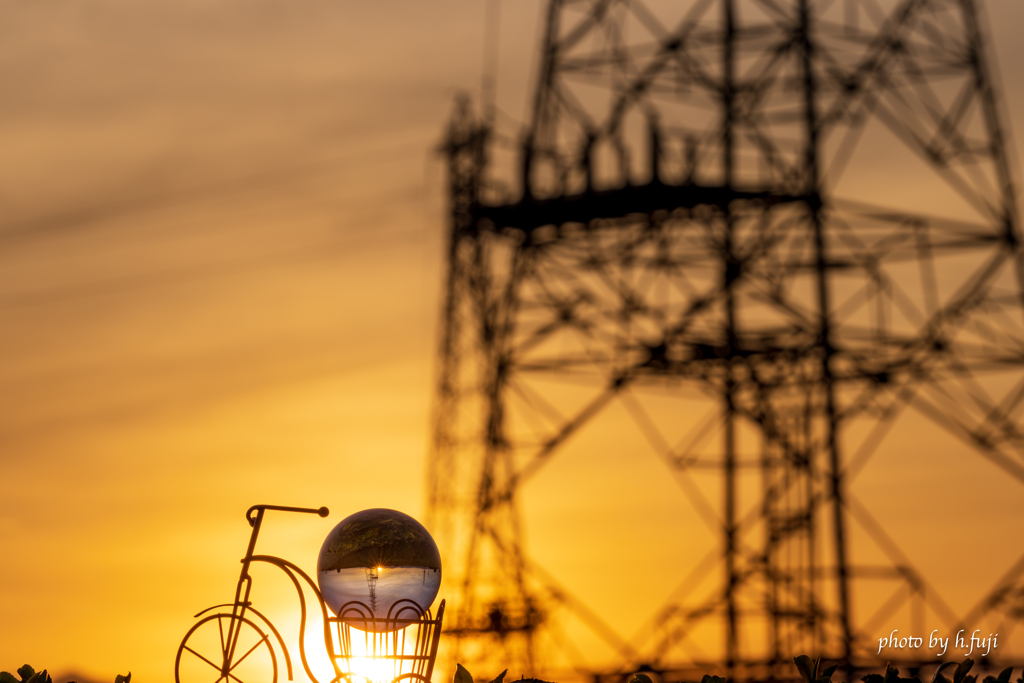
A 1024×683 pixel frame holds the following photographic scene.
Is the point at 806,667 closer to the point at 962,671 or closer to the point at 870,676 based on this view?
the point at 870,676

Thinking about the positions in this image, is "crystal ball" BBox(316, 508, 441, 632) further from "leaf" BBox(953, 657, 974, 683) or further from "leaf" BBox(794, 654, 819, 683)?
"leaf" BBox(953, 657, 974, 683)

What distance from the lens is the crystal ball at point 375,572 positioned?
22.6ft

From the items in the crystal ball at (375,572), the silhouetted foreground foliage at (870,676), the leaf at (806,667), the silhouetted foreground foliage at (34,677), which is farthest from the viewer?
the silhouetted foreground foliage at (34,677)

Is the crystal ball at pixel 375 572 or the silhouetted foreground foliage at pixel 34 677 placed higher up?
the crystal ball at pixel 375 572

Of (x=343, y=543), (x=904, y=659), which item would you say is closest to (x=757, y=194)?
(x=904, y=659)

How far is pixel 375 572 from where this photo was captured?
6.90 m

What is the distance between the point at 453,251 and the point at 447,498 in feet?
26.3

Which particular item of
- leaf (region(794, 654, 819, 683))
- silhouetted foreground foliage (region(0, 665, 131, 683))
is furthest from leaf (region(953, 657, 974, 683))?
silhouetted foreground foliage (region(0, 665, 131, 683))

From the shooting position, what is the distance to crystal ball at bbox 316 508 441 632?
6.89 meters

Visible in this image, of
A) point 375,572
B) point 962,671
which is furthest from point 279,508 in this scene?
point 962,671

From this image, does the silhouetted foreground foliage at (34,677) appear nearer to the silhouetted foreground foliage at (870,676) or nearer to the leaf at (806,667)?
the silhouetted foreground foliage at (870,676)

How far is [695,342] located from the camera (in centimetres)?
2695

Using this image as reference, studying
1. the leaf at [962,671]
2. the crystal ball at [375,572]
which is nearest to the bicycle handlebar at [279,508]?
the crystal ball at [375,572]

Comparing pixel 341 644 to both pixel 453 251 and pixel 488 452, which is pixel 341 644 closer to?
pixel 488 452
